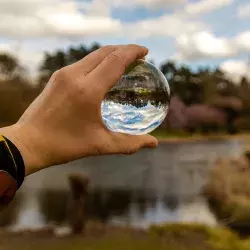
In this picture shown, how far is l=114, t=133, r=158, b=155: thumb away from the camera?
1.39m

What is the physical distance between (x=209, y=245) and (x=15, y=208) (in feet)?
16.8

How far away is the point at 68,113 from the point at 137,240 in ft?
26.3

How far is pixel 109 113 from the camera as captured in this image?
1.59 metres

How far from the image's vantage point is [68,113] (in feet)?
4.09

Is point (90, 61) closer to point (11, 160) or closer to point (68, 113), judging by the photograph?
point (68, 113)

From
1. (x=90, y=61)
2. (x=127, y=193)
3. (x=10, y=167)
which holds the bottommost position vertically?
(x=127, y=193)

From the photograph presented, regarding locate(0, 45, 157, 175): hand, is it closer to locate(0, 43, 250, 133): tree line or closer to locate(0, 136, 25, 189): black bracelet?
locate(0, 136, 25, 189): black bracelet

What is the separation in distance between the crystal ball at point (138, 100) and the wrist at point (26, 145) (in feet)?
1.17

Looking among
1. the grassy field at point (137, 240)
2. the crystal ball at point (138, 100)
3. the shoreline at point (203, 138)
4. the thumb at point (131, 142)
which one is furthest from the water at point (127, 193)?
the shoreline at point (203, 138)

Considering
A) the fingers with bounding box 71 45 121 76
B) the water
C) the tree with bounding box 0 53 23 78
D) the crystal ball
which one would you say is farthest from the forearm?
the tree with bounding box 0 53 23 78

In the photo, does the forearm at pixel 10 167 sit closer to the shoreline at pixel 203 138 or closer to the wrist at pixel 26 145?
the wrist at pixel 26 145

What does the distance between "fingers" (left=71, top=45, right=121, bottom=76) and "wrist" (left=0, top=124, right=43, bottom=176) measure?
6.7 inches

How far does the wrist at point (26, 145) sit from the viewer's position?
1.24m

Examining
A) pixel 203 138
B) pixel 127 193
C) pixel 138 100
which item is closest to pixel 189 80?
pixel 203 138
